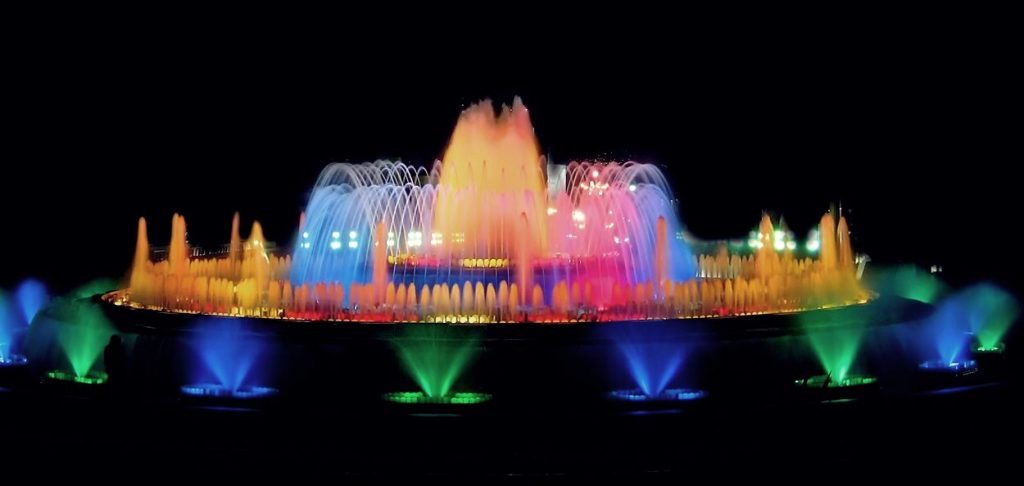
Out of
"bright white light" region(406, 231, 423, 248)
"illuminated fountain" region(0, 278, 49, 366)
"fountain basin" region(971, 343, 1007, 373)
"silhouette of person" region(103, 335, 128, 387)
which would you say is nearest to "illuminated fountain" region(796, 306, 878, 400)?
"fountain basin" region(971, 343, 1007, 373)

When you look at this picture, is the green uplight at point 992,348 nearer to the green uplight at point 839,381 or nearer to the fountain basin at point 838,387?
the green uplight at point 839,381

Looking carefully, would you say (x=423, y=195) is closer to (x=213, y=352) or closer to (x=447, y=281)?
(x=447, y=281)

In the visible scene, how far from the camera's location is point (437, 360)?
17828 mm

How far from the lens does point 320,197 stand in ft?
104

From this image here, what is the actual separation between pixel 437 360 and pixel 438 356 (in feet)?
0.26

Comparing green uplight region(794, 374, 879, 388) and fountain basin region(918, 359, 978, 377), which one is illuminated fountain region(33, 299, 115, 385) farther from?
fountain basin region(918, 359, 978, 377)

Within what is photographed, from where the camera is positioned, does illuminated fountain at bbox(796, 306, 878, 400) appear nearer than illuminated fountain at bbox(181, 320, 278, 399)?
No

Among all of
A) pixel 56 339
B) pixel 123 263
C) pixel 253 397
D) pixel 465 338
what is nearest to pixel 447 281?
pixel 465 338

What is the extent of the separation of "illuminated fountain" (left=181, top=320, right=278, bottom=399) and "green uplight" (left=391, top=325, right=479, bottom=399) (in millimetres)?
2817

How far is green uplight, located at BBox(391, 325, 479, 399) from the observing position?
17797mm

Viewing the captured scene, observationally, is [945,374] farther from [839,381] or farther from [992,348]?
[992,348]

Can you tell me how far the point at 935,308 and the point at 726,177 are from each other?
37.0m

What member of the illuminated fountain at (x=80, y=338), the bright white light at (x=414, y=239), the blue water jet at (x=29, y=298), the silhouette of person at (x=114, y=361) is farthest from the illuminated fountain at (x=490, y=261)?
the blue water jet at (x=29, y=298)

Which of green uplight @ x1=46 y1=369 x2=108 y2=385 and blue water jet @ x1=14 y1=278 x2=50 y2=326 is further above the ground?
blue water jet @ x1=14 y1=278 x2=50 y2=326
